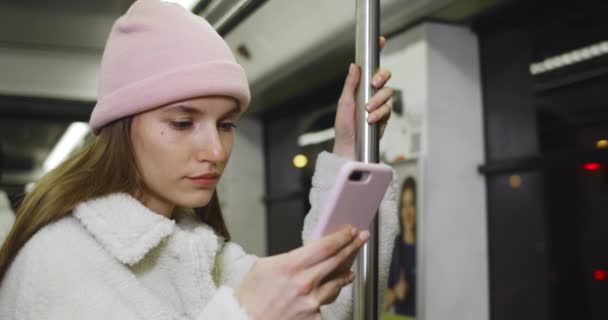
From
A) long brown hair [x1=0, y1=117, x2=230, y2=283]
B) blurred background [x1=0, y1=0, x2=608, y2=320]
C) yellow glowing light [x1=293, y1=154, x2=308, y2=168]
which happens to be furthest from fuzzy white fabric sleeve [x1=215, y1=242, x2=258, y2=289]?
yellow glowing light [x1=293, y1=154, x2=308, y2=168]

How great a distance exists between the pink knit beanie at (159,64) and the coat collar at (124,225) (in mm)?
118

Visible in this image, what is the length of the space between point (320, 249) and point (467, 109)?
159cm

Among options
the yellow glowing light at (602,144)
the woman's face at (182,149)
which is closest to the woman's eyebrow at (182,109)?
the woman's face at (182,149)

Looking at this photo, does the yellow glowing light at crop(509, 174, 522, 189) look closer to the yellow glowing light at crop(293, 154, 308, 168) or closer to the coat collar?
the yellow glowing light at crop(293, 154, 308, 168)

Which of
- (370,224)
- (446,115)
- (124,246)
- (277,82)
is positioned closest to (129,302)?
(124,246)

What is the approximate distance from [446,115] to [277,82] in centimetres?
68

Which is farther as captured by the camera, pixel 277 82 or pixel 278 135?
pixel 278 135

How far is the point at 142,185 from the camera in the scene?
851 mm

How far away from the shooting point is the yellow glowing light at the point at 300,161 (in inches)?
95.4

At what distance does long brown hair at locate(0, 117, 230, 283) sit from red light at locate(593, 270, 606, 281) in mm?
1284

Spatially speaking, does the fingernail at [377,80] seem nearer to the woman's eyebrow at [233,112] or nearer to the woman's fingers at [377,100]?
the woman's fingers at [377,100]

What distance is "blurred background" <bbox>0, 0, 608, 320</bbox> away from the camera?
5.41 feet

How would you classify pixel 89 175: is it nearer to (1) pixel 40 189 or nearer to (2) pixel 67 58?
(1) pixel 40 189

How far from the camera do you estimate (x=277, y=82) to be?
233 cm
